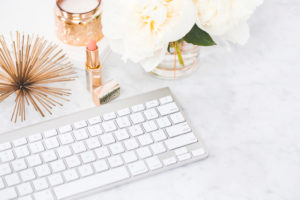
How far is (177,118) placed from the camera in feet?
2.74

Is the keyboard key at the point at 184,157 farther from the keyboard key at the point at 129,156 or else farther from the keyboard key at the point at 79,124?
the keyboard key at the point at 79,124

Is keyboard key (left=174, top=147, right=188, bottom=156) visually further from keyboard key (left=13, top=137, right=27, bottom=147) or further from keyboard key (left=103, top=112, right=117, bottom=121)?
keyboard key (left=13, top=137, right=27, bottom=147)

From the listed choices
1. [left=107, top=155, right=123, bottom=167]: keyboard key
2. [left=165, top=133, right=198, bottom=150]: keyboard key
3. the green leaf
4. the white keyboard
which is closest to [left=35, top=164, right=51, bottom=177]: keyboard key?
the white keyboard

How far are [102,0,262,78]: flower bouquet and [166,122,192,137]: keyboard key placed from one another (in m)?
0.12

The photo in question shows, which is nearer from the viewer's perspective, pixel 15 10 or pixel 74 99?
pixel 74 99

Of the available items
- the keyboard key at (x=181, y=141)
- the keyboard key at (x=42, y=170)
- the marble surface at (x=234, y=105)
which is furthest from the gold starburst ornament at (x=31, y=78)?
the keyboard key at (x=181, y=141)

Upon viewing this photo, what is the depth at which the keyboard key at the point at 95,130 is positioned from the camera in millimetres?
801

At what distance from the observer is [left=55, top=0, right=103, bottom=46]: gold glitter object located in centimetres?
89

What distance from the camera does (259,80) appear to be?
95 centimetres

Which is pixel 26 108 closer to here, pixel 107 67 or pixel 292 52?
pixel 107 67

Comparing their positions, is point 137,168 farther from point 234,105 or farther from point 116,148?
point 234,105

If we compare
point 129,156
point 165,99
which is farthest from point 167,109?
point 129,156

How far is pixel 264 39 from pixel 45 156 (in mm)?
555

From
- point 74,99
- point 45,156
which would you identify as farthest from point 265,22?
point 45,156
